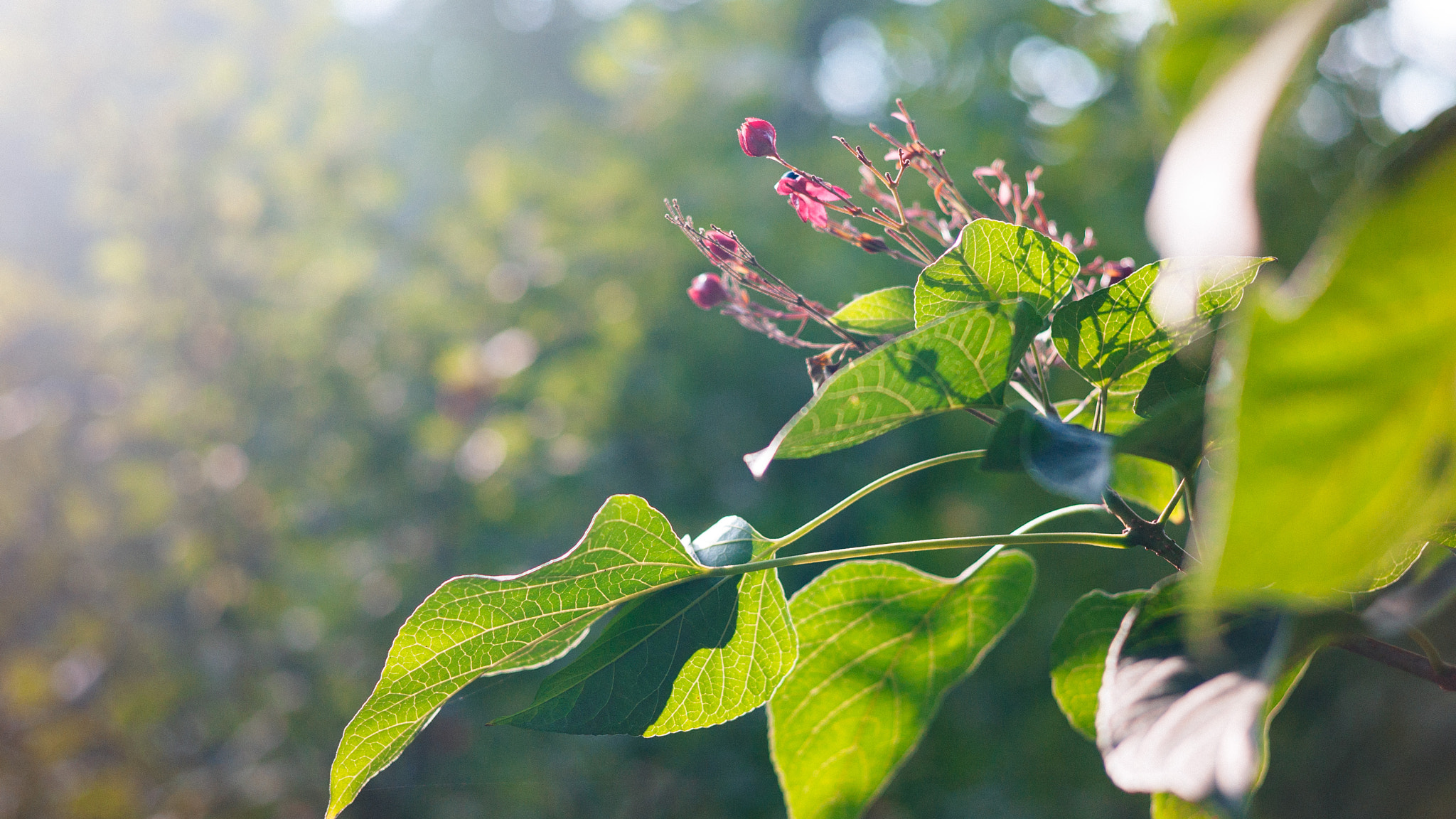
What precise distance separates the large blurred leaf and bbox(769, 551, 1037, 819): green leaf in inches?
4.4

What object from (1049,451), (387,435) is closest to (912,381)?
(1049,451)

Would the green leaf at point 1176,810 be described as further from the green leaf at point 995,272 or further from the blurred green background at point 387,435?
the blurred green background at point 387,435

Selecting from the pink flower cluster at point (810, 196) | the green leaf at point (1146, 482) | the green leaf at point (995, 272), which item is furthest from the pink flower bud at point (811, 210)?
the green leaf at point (1146, 482)

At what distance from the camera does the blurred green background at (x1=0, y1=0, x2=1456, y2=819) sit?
1.55 metres

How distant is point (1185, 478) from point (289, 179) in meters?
1.86

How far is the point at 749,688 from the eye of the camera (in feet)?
1.22

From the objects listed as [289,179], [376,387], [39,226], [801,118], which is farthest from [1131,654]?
[39,226]

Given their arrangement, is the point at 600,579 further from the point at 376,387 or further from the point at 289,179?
the point at 289,179

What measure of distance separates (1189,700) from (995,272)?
170mm

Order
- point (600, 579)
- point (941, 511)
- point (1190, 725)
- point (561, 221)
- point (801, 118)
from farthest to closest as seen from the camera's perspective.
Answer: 1. point (801, 118)
2. point (561, 221)
3. point (941, 511)
4. point (600, 579)
5. point (1190, 725)

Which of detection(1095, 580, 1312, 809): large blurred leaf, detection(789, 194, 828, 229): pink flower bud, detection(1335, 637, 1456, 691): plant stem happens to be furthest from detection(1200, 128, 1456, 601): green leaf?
detection(789, 194, 828, 229): pink flower bud

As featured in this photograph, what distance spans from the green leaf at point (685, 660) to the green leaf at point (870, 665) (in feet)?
0.17

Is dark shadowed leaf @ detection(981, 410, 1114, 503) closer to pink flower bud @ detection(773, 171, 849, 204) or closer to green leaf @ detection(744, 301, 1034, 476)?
green leaf @ detection(744, 301, 1034, 476)

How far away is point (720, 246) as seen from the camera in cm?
42
